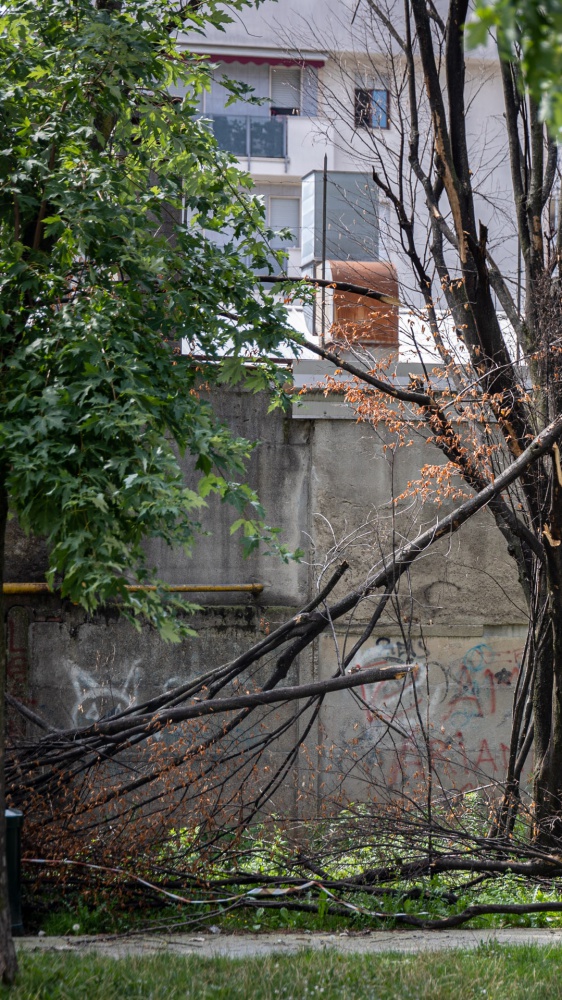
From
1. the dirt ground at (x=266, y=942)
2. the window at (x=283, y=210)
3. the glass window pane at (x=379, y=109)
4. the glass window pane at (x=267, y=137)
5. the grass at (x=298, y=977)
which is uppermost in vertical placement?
the glass window pane at (x=267, y=137)

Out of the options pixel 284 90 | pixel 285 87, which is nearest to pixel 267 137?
pixel 284 90

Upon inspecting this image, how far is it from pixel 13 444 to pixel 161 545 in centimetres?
623

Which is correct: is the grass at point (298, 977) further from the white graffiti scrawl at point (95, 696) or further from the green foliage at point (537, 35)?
the white graffiti scrawl at point (95, 696)

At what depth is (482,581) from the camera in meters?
10.8

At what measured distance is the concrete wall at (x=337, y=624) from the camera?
10.0 meters

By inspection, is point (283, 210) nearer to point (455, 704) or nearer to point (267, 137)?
point (267, 137)

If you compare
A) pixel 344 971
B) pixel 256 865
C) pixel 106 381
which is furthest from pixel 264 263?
pixel 256 865

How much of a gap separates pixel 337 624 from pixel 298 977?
5.44 meters

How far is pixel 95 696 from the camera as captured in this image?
9969 millimetres

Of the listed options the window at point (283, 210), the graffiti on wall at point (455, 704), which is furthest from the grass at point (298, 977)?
the window at point (283, 210)

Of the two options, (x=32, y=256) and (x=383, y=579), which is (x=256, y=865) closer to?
(x=383, y=579)

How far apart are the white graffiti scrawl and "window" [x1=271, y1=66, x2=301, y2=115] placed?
16630 mm

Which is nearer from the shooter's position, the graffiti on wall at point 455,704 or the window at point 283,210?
the graffiti on wall at point 455,704

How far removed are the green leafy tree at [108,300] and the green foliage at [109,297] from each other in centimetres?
1
